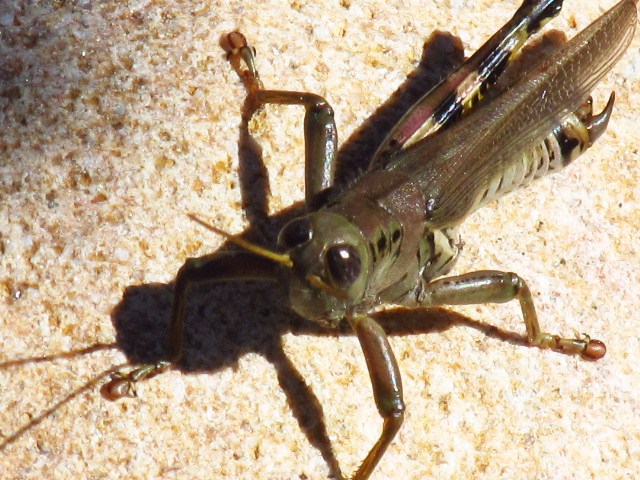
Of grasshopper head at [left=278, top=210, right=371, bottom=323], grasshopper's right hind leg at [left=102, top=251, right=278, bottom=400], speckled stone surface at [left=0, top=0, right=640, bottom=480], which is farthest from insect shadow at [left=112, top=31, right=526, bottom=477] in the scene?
grasshopper head at [left=278, top=210, right=371, bottom=323]

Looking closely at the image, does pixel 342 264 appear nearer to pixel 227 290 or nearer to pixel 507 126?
pixel 227 290

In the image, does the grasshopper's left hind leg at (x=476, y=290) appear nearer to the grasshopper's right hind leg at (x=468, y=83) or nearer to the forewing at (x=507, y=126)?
the forewing at (x=507, y=126)

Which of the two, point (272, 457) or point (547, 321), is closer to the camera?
point (272, 457)

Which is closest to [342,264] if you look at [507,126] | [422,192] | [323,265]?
[323,265]

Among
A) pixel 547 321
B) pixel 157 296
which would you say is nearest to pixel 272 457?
pixel 157 296

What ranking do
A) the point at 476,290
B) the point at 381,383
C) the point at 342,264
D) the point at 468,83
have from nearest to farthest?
the point at 342,264, the point at 381,383, the point at 476,290, the point at 468,83

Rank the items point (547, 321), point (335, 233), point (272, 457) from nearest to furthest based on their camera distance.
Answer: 1. point (335, 233)
2. point (272, 457)
3. point (547, 321)

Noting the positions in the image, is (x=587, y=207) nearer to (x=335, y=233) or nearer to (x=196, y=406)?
(x=335, y=233)
